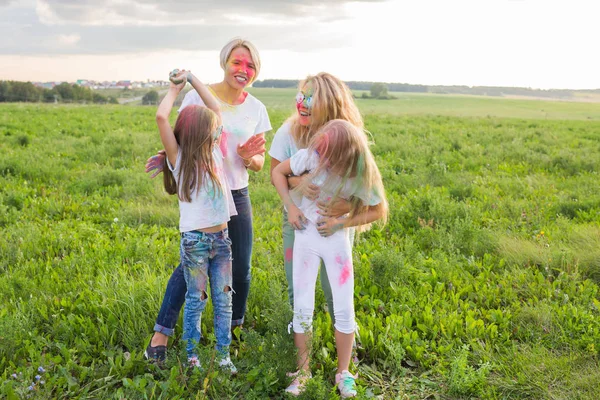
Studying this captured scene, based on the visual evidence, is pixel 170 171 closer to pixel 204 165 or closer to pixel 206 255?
pixel 204 165

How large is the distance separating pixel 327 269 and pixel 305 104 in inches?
43.4

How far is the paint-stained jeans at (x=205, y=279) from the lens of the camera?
3146mm

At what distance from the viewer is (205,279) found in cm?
318

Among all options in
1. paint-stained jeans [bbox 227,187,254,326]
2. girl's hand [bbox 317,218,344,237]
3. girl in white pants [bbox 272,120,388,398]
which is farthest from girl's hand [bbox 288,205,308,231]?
paint-stained jeans [bbox 227,187,254,326]

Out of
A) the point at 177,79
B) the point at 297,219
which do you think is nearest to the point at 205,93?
the point at 177,79

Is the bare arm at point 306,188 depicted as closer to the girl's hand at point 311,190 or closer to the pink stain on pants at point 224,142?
the girl's hand at point 311,190

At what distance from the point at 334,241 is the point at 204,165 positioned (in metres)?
0.97

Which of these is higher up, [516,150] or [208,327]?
[516,150]

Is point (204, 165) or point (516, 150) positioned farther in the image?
point (516, 150)

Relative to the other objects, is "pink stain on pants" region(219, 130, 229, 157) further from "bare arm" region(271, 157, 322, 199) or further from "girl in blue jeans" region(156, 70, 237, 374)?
"bare arm" region(271, 157, 322, 199)

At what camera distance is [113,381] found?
10.5 ft

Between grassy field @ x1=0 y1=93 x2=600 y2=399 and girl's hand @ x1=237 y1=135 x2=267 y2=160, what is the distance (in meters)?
1.01

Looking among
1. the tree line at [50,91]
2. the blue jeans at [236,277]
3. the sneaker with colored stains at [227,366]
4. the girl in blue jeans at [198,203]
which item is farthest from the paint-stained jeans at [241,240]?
the tree line at [50,91]

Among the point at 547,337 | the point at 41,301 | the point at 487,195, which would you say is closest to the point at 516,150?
the point at 487,195
